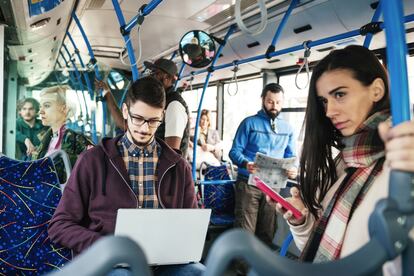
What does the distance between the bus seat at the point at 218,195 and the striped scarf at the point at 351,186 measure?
123 inches

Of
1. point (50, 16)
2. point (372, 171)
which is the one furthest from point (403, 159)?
point (50, 16)

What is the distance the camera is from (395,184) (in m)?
0.60

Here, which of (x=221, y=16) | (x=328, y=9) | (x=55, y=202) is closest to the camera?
(x=55, y=202)

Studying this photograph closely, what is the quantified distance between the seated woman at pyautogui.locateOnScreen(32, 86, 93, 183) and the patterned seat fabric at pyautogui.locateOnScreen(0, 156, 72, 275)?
45.0 inches

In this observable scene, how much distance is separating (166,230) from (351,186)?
27.3 inches

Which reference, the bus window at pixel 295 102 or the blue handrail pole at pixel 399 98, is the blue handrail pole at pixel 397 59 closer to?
the blue handrail pole at pixel 399 98

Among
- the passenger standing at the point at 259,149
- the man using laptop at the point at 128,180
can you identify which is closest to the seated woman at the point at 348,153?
the man using laptop at the point at 128,180

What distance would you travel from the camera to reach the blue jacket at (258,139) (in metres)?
3.56

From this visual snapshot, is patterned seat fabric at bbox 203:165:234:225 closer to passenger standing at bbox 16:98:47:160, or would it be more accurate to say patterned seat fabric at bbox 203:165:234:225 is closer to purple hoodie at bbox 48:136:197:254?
passenger standing at bbox 16:98:47:160

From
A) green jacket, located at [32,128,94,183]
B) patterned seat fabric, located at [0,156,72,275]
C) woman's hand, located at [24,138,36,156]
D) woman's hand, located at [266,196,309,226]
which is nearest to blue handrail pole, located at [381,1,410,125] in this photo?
woman's hand, located at [266,196,309,226]

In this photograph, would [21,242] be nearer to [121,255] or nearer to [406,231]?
[121,255]

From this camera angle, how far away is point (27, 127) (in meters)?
3.81

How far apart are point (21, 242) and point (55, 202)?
24 cm

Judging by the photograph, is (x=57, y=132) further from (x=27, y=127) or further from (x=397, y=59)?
(x=397, y=59)
